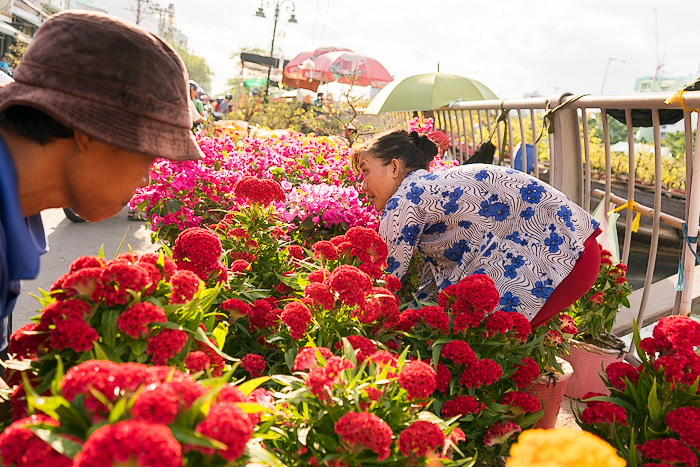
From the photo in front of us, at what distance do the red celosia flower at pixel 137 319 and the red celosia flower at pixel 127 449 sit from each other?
48 cm

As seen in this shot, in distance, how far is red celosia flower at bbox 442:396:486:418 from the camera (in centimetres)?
181

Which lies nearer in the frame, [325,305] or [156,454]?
[156,454]

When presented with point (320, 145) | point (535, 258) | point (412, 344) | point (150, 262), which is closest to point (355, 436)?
point (150, 262)

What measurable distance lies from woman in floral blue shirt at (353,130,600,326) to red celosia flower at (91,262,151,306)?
1653 millimetres

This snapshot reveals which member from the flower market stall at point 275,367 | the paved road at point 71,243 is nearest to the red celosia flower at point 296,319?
the flower market stall at point 275,367

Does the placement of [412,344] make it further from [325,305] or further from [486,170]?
[486,170]

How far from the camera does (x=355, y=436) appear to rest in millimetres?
1188

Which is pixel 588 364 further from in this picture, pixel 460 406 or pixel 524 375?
pixel 460 406

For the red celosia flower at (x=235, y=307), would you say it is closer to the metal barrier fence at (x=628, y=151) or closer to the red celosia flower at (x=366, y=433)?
the red celosia flower at (x=366, y=433)

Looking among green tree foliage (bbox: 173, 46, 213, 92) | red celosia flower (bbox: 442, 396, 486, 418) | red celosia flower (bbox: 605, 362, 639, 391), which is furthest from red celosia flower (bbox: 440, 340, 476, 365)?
green tree foliage (bbox: 173, 46, 213, 92)

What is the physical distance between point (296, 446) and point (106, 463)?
28.1 inches

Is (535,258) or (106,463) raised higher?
(106,463)

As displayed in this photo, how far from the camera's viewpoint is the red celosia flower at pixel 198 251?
69.1 inches

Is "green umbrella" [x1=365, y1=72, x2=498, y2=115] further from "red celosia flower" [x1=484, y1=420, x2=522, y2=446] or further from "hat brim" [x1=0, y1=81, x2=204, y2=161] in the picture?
"hat brim" [x1=0, y1=81, x2=204, y2=161]
